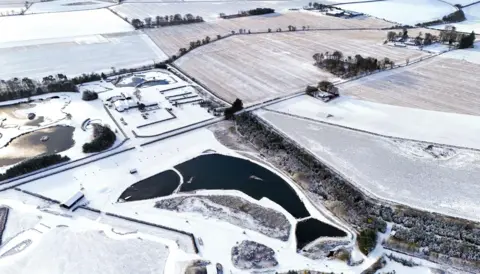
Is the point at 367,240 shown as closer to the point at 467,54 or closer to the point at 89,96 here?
the point at 89,96

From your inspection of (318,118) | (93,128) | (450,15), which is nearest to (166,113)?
(93,128)

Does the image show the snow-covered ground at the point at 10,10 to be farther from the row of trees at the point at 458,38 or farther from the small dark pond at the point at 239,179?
the row of trees at the point at 458,38

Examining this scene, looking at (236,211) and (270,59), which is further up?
(270,59)

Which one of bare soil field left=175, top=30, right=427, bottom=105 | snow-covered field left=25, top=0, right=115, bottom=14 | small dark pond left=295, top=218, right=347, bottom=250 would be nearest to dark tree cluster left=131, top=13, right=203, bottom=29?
bare soil field left=175, top=30, right=427, bottom=105

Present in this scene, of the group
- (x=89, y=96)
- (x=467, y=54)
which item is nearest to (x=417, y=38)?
(x=467, y=54)

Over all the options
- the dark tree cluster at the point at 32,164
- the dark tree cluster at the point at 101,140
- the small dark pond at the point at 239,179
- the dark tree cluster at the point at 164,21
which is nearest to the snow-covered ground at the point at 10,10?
the dark tree cluster at the point at 164,21

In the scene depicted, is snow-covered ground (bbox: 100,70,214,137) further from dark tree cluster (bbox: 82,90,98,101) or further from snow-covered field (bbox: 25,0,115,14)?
snow-covered field (bbox: 25,0,115,14)
